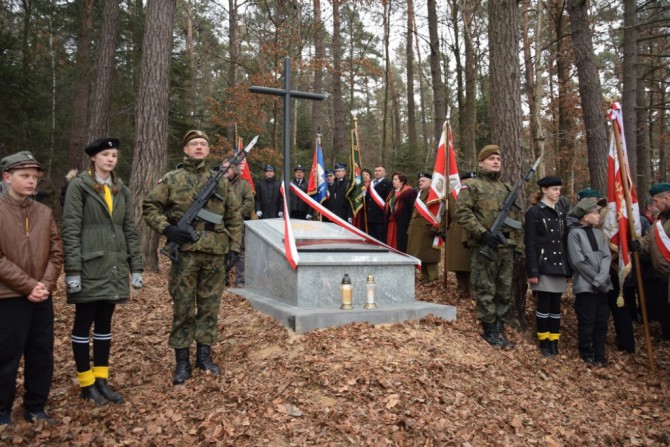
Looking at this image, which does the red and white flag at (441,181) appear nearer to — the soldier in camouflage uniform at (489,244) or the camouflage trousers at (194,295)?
the soldier in camouflage uniform at (489,244)

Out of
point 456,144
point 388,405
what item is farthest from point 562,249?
point 456,144

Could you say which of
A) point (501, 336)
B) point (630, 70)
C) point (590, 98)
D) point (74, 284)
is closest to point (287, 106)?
point (74, 284)

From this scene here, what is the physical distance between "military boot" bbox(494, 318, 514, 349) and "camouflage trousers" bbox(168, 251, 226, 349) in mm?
3296

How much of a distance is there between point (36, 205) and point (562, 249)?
18.2ft

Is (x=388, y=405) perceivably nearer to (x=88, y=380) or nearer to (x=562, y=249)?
(x=88, y=380)

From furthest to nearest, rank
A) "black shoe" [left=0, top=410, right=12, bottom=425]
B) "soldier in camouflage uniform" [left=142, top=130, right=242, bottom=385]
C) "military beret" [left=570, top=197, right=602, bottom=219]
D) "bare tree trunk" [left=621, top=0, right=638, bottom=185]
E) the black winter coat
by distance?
"bare tree trunk" [left=621, top=0, right=638, bottom=185], "military beret" [left=570, top=197, right=602, bottom=219], the black winter coat, "soldier in camouflage uniform" [left=142, top=130, right=242, bottom=385], "black shoe" [left=0, top=410, right=12, bottom=425]

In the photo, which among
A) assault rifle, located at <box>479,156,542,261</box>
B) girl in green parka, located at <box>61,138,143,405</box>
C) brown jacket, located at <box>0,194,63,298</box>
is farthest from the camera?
assault rifle, located at <box>479,156,542,261</box>

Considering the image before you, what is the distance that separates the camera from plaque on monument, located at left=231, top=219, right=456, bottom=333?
18.2 feet

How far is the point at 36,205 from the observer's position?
13.1ft

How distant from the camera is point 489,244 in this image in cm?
590

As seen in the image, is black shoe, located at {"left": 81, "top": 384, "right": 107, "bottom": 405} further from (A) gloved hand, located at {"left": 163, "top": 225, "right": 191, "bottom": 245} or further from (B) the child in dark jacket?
(B) the child in dark jacket

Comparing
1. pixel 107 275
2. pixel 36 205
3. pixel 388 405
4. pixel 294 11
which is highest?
pixel 294 11

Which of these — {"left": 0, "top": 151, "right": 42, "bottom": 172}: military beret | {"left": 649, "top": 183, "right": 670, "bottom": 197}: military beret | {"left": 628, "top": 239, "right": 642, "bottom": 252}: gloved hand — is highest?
{"left": 0, "top": 151, "right": 42, "bottom": 172}: military beret

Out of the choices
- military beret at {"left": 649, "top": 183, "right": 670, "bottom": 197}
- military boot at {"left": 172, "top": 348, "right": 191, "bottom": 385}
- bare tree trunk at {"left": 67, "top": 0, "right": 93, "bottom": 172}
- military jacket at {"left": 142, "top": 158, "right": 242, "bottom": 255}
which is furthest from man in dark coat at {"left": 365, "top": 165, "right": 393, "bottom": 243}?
bare tree trunk at {"left": 67, "top": 0, "right": 93, "bottom": 172}
